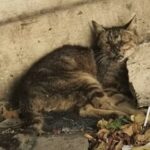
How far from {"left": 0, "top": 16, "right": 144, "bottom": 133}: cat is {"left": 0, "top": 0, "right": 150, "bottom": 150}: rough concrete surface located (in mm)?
123

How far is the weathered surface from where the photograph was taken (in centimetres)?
578

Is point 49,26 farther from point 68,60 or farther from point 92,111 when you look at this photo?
point 92,111

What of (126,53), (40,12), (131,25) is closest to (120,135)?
(126,53)

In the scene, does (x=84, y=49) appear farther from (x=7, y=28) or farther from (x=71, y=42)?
(x=7, y=28)

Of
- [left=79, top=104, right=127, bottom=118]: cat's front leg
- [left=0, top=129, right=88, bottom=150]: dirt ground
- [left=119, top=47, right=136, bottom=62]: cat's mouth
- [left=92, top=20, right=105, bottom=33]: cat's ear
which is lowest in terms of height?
[left=0, top=129, right=88, bottom=150]: dirt ground

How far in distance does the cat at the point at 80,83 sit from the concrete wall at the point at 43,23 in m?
0.12

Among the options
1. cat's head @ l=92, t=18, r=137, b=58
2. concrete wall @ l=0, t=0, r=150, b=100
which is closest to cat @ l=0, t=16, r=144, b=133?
cat's head @ l=92, t=18, r=137, b=58

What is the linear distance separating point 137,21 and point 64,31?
97 centimetres

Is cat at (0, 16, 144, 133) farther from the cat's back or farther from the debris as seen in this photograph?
the debris

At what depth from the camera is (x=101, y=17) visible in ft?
21.1

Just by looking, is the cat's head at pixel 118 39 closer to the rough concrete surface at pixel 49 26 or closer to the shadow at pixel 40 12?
the rough concrete surface at pixel 49 26

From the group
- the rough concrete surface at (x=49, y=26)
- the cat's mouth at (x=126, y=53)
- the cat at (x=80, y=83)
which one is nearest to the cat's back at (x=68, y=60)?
the cat at (x=80, y=83)

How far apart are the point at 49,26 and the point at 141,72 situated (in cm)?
126

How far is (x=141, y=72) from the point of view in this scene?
5.98 m
